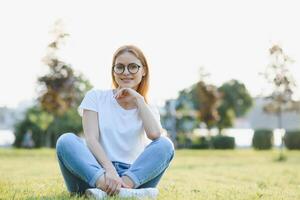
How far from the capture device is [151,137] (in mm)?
4430

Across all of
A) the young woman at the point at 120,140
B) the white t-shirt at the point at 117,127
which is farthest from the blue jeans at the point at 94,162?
the white t-shirt at the point at 117,127

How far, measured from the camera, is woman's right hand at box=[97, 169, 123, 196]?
411 cm

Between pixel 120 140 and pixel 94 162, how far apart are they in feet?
1.13

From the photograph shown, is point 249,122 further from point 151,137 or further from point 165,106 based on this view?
point 151,137

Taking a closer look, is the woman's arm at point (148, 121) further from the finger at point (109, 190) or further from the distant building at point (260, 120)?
the distant building at point (260, 120)

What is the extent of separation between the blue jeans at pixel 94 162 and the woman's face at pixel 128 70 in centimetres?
54

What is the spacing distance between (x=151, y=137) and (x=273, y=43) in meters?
16.0

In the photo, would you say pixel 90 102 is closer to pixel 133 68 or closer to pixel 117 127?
pixel 117 127

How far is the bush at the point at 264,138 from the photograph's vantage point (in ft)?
103

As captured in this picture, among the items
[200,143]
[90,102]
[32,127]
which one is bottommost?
[200,143]

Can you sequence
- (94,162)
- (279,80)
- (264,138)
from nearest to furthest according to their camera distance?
(94,162) < (279,80) < (264,138)

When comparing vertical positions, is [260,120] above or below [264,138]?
below

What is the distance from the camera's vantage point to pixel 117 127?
4484mm

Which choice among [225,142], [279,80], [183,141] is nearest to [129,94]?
[279,80]
